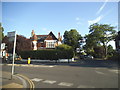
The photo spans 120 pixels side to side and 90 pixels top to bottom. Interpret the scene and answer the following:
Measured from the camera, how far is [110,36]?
121 feet

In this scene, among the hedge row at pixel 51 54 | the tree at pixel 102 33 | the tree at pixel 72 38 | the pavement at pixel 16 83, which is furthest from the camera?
the tree at pixel 72 38

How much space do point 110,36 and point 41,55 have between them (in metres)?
25.1

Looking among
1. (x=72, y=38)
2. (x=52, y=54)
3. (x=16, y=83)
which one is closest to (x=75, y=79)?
(x=16, y=83)

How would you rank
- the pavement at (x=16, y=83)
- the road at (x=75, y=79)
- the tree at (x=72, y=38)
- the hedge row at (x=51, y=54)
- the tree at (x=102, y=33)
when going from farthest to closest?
1. the tree at (x=72, y=38)
2. the tree at (x=102, y=33)
3. the hedge row at (x=51, y=54)
4. the road at (x=75, y=79)
5. the pavement at (x=16, y=83)

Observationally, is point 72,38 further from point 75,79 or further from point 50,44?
point 75,79

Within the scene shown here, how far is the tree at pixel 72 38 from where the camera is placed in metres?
55.1

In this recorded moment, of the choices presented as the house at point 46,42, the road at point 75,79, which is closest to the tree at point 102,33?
the house at point 46,42

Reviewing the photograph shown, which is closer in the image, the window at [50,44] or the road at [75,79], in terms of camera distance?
the road at [75,79]

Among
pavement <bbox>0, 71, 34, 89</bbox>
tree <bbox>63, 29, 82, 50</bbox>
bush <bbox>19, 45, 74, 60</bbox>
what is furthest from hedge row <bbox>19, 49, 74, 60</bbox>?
tree <bbox>63, 29, 82, 50</bbox>

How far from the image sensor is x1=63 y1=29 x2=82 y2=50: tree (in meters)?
55.1

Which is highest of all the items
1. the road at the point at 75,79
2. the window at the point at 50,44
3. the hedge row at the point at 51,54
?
the window at the point at 50,44

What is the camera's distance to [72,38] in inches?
2181

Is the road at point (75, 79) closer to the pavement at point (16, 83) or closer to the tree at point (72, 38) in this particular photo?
the pavement at point (16, 83)

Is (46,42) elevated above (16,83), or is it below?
above
